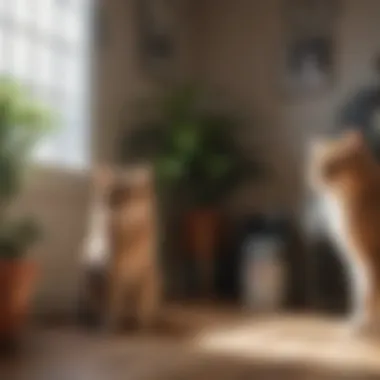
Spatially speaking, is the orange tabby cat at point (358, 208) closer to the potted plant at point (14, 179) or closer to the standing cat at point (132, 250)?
the standing cat at point (132, 250)

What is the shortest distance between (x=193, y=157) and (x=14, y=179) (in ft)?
4.72

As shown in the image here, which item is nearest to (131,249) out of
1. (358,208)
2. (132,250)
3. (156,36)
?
(132,250)

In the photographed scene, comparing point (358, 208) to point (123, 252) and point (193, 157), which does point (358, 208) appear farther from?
point (193, 157)

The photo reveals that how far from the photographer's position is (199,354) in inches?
84.8

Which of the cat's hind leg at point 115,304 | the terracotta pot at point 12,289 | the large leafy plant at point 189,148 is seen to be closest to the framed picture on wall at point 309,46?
the large leafy plant at point 189,148

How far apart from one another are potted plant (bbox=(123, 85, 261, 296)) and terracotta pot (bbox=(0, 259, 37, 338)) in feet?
4.42

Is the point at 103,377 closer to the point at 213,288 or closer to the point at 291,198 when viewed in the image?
the point at 213,288

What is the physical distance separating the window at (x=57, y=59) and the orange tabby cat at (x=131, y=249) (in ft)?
1.73

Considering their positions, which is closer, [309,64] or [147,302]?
[147,302]

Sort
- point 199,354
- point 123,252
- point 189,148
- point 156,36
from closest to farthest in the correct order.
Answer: point 199,354, point 123,252, point 189,148, point 156,36

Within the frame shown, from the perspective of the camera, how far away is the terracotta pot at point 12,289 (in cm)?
225

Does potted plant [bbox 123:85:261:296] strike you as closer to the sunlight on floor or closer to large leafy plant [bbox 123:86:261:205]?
large leafy plant [bbox 123:86:261:205]

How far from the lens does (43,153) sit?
313 cm

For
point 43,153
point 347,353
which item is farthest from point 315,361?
point 43,153
